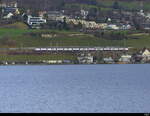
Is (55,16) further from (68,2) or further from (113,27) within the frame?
(68,2)

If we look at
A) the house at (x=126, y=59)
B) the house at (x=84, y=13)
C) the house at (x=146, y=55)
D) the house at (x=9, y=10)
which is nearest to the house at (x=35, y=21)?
the house at (x=9, y=10)

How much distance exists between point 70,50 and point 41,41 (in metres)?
7.11

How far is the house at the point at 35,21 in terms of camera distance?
13446 cm

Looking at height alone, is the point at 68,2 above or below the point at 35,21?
above

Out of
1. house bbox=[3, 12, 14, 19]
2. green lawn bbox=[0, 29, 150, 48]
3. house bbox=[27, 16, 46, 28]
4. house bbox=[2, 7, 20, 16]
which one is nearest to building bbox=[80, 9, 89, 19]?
house bbox=[2, 7, 20, 16]

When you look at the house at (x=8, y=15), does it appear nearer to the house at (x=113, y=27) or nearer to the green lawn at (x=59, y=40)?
the house at (x=113, y=27)

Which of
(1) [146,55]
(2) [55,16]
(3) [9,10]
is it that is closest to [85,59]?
(1) [146,55]

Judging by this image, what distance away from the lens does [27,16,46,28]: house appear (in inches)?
5294

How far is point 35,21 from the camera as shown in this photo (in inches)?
5428

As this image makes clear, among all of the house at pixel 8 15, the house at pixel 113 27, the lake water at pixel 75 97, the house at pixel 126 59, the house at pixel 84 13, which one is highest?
the lake water at pixel 75 97

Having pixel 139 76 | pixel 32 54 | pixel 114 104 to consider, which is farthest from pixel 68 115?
pixel 32 54

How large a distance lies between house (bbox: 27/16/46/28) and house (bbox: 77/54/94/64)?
19.4 m

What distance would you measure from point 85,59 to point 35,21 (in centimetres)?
2460

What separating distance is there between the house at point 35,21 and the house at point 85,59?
1938cm
